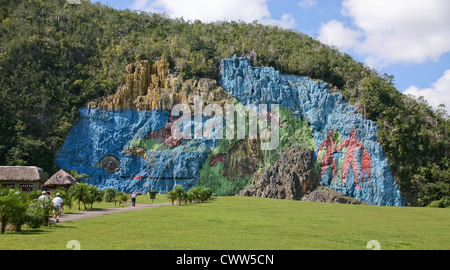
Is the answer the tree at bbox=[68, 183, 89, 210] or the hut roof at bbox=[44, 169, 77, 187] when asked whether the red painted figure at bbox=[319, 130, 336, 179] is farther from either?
the tree at bbox=[68, 183, 89, 210]

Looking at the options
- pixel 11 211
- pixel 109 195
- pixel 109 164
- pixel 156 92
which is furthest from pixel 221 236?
pixel 156 92

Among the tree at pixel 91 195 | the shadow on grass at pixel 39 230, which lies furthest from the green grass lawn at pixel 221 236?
the tree at pixel 91 195

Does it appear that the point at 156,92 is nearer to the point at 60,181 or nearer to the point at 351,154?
the point at 60,181

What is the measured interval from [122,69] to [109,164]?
45.3 ft

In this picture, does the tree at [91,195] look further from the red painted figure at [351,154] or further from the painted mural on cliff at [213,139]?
the red painted figure at [351,154]

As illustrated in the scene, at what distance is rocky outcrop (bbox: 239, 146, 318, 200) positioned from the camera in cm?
4350

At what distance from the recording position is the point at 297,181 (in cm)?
4391

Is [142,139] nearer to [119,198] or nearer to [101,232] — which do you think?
[119,198]

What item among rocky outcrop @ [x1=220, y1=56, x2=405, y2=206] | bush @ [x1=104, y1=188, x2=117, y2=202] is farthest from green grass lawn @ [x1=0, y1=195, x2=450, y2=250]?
rocky outcrop @ [x1=220, y1=56, x2=405, y2=206]

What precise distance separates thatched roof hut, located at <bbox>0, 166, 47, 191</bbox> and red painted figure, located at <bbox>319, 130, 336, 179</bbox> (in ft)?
97.6

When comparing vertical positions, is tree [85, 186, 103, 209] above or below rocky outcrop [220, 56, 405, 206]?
below

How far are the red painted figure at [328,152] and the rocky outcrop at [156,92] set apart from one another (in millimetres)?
13425
